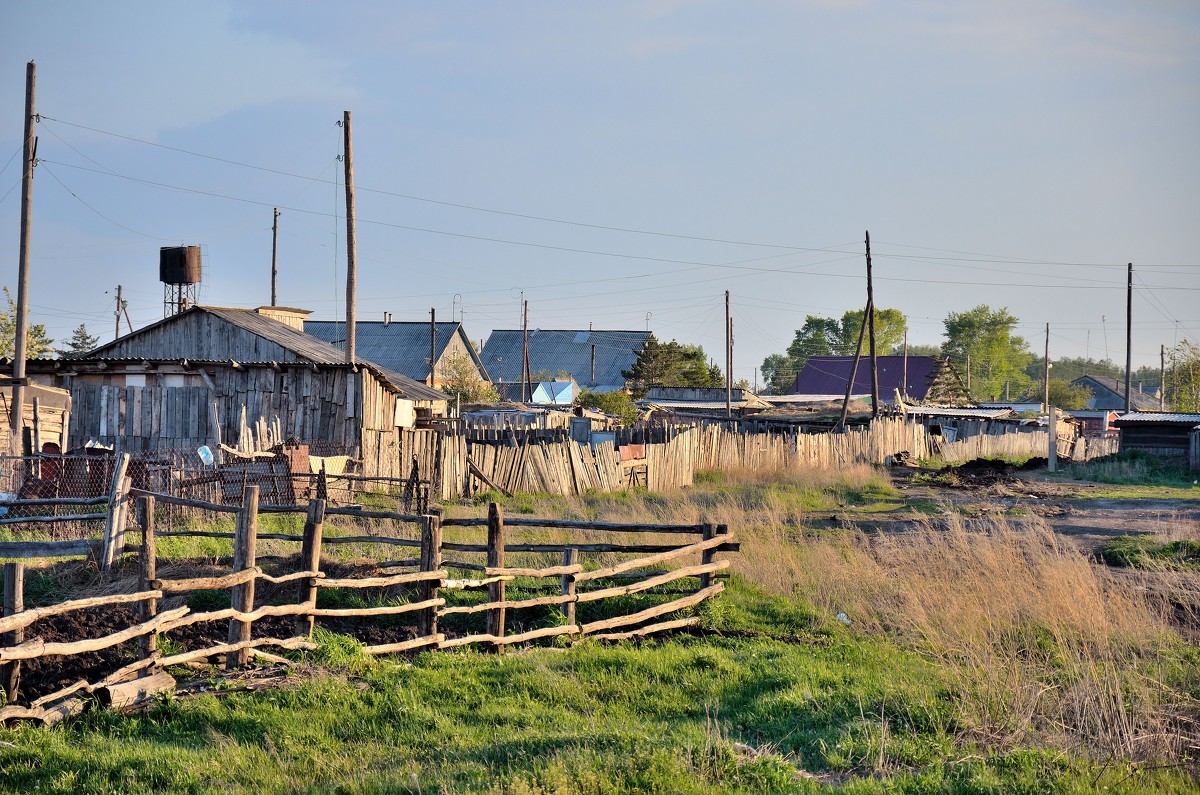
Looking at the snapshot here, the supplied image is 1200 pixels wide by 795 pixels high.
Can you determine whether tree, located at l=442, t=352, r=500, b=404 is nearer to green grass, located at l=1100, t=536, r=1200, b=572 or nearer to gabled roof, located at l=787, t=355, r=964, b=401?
gabled roof, located at l=787, t=355, r=964, b=401

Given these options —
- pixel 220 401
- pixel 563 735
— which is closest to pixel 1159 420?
pixel 220 401

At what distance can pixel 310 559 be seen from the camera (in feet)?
27.6

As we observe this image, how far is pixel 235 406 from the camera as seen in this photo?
22375mm

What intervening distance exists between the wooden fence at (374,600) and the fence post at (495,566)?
0.01 m

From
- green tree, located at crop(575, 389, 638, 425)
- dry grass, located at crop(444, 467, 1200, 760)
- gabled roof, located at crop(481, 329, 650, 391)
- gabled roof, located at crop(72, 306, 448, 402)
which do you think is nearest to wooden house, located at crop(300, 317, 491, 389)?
gabled roof, located at crop(481, 329, 650, 391)

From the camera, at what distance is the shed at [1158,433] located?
1347 inches

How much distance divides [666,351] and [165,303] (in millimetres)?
37206

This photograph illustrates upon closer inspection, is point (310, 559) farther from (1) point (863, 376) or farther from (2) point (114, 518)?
(1) point (863, 376)

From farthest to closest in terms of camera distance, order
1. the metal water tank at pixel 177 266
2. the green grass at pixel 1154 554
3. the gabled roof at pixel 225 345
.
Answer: the metal water tank at pixel 177 266 → the gabled roof at pixel 225 345 → the green grass at pixel 1154 554

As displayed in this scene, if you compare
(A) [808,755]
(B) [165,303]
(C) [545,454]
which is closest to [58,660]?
(A) [808,755]

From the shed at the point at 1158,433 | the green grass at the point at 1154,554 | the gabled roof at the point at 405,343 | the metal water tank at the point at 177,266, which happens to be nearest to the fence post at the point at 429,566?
the green grass at the point at 1154,554

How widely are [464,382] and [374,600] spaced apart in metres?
43.3

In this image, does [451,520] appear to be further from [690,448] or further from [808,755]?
[690,448]

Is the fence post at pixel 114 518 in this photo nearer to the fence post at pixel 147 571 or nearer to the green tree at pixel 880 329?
the fence post at pixel 147 571
